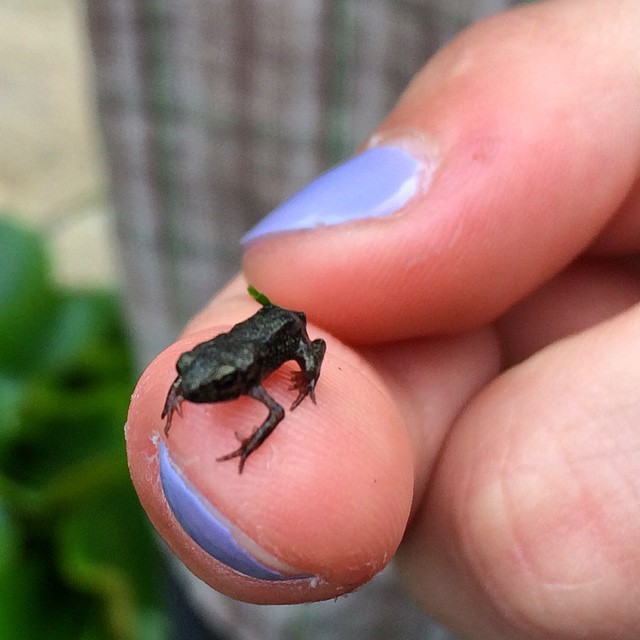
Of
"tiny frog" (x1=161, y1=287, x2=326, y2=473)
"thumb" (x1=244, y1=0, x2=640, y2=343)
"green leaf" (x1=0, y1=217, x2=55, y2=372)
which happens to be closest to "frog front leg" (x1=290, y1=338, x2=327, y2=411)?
"tiny frog" (x1=161, y1=287, x2=326, y2=473)

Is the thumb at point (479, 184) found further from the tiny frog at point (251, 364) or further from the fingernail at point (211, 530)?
the fingernail at point (211, 530)

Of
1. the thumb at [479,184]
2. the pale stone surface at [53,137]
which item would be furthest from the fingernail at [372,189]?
the pale stone surface at [53,137]

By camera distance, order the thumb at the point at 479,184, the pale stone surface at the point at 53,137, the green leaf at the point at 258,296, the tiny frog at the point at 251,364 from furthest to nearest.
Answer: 1. the pale stone surface at the point at 53,137
2. the green leaf at the point at 258,296
3. the thumb at the point at 479,184
4. the tiny frog at the point at 251,364

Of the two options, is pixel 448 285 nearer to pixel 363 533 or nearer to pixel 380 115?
pixel 363 533

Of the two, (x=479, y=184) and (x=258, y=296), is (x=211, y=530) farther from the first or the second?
(x=479, y=184)

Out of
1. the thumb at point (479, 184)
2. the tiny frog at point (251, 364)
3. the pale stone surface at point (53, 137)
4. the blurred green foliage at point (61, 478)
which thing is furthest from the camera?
the pale stone surface at point (53, 137)

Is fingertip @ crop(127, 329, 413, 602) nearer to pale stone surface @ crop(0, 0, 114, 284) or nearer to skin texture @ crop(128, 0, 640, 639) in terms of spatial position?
skin texture @ crop(128, 0, 640, 639)

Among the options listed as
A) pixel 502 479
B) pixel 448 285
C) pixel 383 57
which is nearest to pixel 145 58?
pixel 383 57
